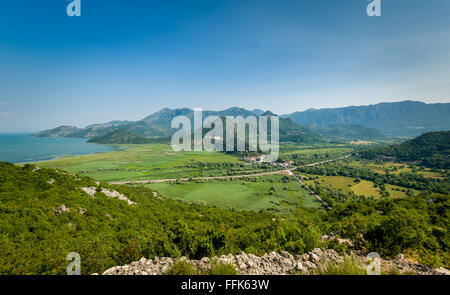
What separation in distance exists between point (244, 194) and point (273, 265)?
1486 inches

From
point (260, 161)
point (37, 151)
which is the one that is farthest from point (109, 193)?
point (37, 151)

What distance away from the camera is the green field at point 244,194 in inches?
1432

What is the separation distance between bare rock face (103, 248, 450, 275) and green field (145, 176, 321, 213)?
29.1m

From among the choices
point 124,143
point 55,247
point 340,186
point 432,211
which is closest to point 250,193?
point 340,186

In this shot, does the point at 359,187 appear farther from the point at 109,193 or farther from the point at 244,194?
the point at 109,193

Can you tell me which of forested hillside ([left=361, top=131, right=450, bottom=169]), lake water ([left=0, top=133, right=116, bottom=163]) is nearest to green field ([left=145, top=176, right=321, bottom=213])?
forested hillside ([left=361, top=131, right=450, bottom=169])

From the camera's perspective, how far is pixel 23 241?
7281 mm

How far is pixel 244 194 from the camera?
42.3 m

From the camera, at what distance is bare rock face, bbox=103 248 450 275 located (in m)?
5.15

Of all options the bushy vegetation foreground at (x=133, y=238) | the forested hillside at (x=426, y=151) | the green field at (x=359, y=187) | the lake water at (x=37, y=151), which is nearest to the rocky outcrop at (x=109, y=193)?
the bushy vegetation foreground at (x=133, y=238)

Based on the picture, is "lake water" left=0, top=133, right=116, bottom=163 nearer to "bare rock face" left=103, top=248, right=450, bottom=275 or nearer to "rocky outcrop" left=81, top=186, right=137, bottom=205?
"rocky outcrop" left=81, top=186, right=137, bottom=205

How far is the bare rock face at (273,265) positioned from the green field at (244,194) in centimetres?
2907
